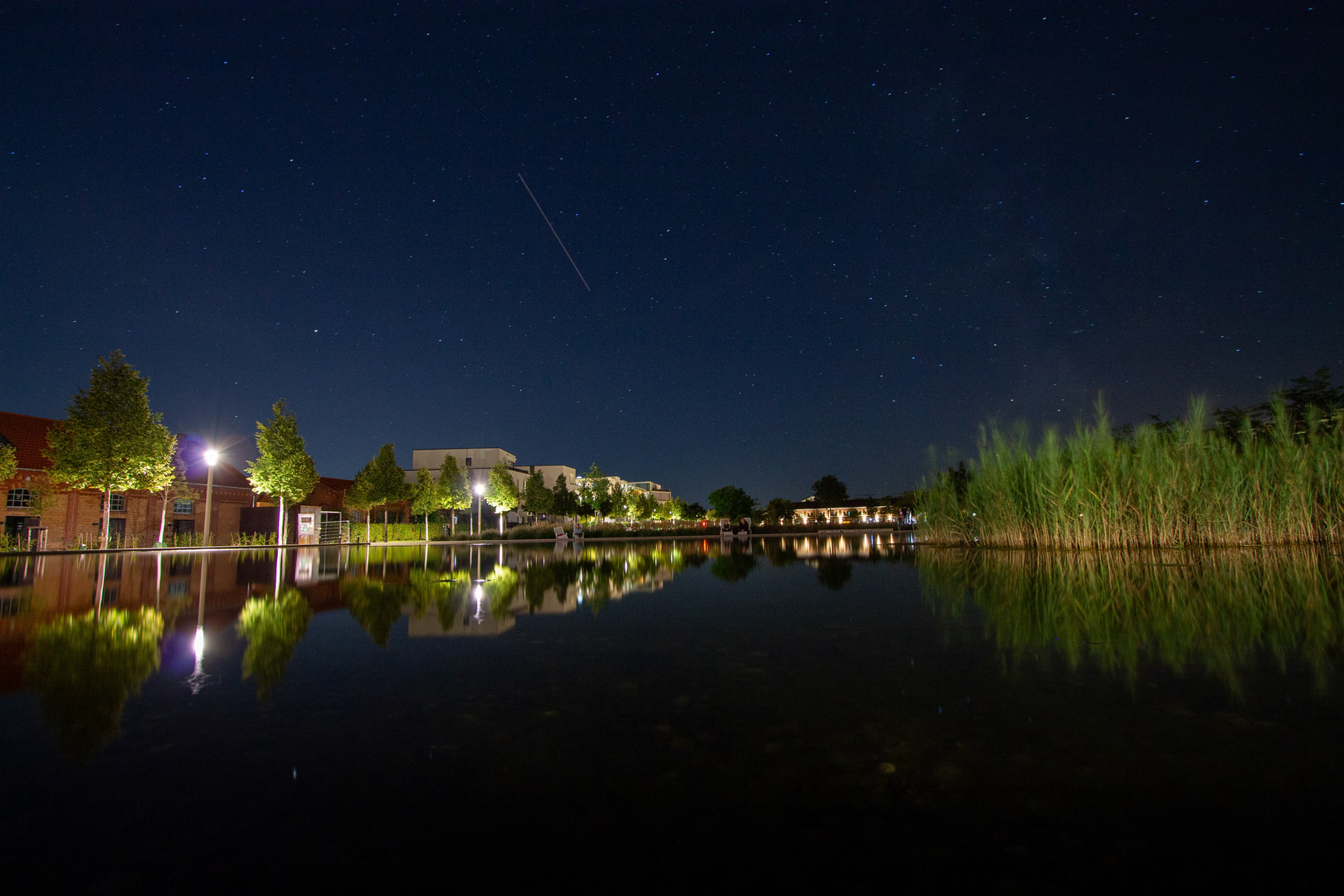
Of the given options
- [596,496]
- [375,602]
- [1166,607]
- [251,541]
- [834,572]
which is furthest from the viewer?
[596,496]


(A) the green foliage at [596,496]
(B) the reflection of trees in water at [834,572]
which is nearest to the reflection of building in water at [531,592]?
(B) the reflection of trees in water at [834,572]

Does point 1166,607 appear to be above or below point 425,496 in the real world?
below

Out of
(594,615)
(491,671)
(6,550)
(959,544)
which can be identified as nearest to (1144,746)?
(491,671)

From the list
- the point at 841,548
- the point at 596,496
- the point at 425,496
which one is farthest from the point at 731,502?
the point at 841,548

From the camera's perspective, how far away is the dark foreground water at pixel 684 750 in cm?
196

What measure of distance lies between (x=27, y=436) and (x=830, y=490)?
91.8m

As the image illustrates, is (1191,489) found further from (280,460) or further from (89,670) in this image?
(280,460)

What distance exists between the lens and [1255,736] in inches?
113

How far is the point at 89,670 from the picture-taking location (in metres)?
4.44

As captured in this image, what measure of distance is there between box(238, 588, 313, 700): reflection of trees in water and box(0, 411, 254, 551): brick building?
2239cm

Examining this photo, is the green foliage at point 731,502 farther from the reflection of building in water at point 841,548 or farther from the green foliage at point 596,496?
the reflection of building in water at point 841,548

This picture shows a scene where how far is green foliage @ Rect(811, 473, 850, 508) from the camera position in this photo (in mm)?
102062

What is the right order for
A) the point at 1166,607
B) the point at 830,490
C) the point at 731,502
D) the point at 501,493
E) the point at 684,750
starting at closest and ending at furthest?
the point at 684,750
the point at 1166,607
the point at 501,493
the point at 731,502
the point at 830,490

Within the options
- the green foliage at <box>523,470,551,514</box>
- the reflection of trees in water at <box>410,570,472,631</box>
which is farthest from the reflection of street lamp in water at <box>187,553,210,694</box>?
the green foliage at <box>523,470,551,514</box>
